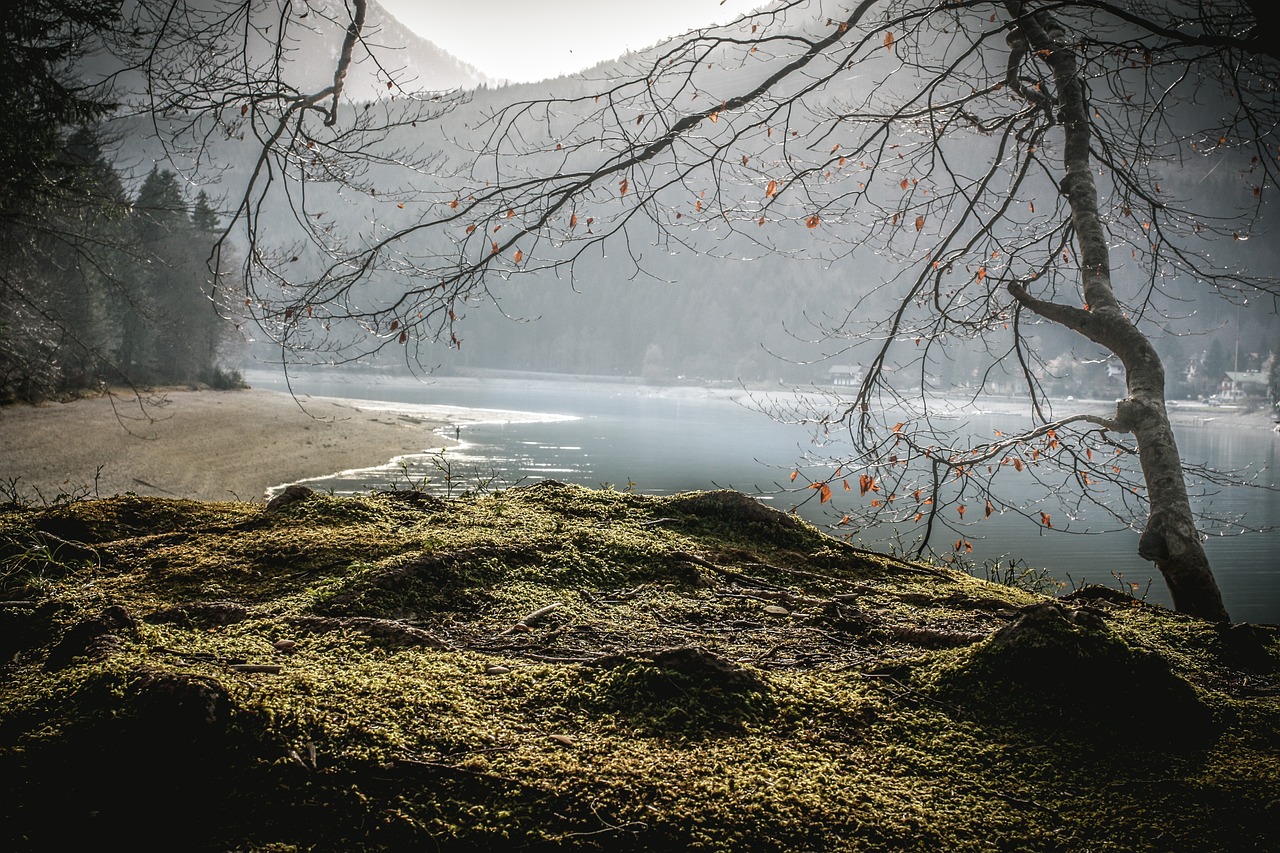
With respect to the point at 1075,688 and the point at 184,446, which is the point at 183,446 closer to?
the point at 184,446

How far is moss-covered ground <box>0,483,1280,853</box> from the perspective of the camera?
1497 mm

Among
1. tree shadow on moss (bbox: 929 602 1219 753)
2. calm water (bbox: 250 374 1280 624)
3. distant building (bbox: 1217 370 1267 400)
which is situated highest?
distant building (bbox: 1217 370 1267 400)

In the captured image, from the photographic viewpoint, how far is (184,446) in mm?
20203

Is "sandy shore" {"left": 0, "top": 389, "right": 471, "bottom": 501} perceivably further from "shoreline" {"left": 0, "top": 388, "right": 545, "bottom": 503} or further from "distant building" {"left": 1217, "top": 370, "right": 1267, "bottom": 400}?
"distant building" {"left": 1217, "top": 370, "right": 1267, "bottom": 400}

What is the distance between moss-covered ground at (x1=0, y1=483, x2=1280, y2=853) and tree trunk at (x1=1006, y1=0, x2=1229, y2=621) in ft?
3.64

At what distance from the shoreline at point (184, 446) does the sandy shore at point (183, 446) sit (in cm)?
3

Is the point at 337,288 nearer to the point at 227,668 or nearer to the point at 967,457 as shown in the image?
the point at 227,668

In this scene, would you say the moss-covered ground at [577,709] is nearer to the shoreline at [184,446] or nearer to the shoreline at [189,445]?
the shoreline at [189,445]

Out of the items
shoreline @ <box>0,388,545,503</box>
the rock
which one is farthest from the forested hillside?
the rock

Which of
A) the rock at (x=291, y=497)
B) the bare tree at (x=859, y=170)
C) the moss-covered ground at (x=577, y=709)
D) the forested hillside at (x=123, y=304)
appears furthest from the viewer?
the forested hillside at (x=123, y=304)

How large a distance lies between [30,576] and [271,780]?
71.4 inches

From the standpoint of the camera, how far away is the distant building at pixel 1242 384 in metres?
50.7

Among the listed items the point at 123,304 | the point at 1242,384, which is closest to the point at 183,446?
the point at 123,304

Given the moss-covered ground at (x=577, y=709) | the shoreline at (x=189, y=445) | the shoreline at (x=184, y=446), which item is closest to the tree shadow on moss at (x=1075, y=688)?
the moss-covered ground at (x=577, y=709)
